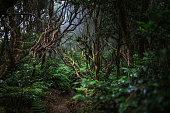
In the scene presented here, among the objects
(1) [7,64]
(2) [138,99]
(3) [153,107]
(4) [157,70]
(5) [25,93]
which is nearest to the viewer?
(3) [153,107]

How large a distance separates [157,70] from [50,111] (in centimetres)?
291

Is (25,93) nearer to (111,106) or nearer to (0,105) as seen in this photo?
(0,105)

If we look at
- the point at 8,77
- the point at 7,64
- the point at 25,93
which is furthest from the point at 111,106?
the point at 8,77

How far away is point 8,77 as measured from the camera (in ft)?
9.20

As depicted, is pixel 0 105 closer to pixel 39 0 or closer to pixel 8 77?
pixel 8 77

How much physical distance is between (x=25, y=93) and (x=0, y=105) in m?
0.50

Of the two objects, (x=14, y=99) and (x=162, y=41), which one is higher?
(x=162, y=41)

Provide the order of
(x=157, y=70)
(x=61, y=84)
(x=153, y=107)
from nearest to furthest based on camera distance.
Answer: (x=153, y=107) < (x=157, y=70) < (x=61, y=84)

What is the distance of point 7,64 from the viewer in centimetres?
241

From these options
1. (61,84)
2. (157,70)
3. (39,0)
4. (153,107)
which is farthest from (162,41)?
(39,0)

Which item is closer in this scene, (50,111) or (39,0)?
(50,111)

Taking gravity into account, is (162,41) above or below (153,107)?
above

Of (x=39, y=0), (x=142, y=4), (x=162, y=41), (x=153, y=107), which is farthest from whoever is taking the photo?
(x=39, y=0)

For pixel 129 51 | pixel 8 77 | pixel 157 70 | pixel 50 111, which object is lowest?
pixel 50 111
